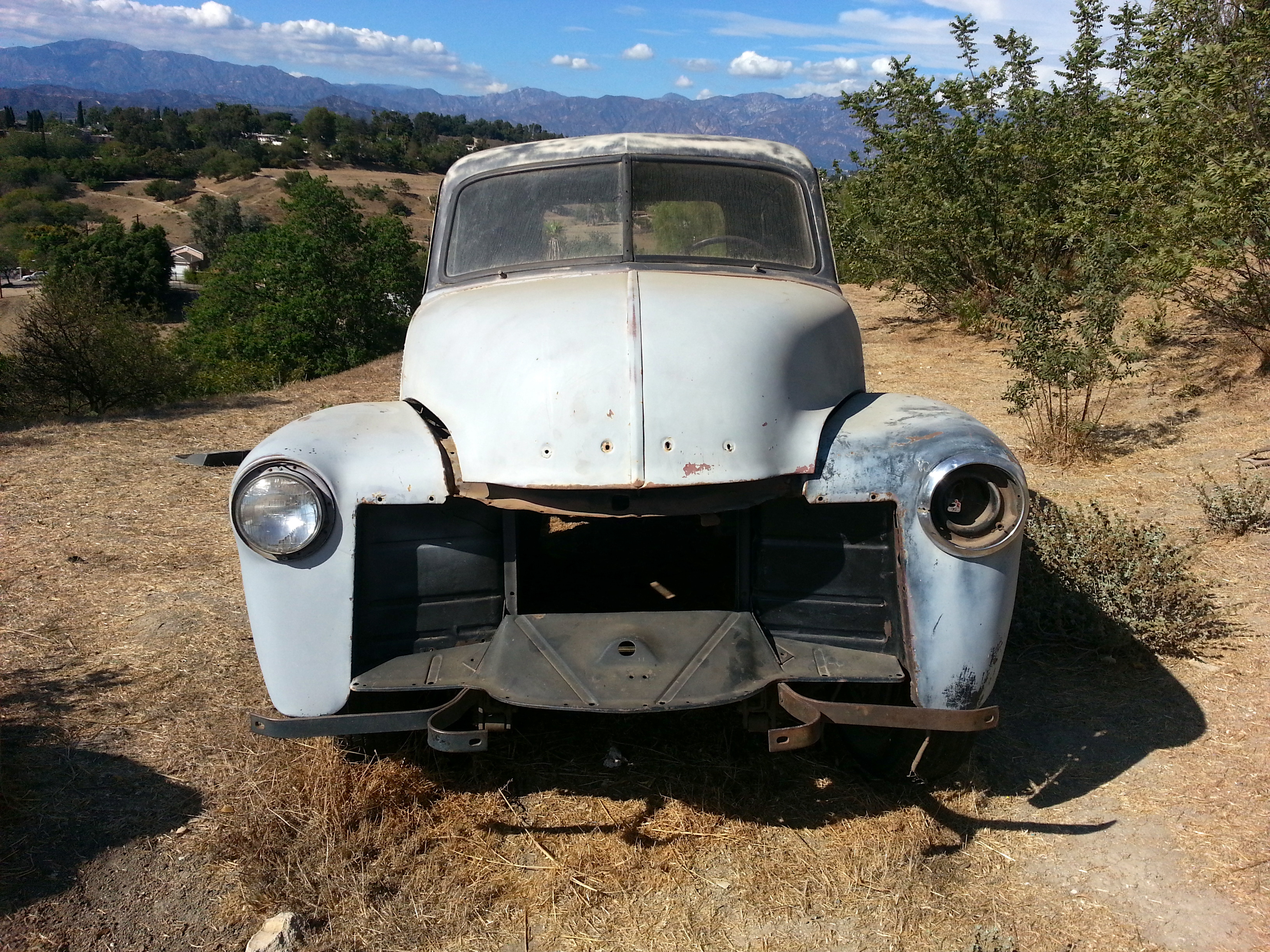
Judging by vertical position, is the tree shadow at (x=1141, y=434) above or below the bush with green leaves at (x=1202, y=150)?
below

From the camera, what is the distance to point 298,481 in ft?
9.21

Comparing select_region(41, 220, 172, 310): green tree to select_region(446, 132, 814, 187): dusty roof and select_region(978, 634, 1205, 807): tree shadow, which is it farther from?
select_region(978, 634, 1205, 807): tree shadow

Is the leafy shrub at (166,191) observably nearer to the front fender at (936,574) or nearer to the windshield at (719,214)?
the windshield at (719,214)

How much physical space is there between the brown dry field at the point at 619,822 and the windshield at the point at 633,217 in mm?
1880

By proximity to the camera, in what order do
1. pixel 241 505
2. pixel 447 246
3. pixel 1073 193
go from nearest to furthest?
pixel 241 505 → pixel 447 246 → pixel 1073 193

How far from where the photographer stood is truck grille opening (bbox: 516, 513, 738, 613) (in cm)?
332

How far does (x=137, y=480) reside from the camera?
24.3 ft

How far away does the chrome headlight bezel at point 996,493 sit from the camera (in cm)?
278

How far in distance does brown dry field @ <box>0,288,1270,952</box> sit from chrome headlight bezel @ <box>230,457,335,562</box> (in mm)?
865

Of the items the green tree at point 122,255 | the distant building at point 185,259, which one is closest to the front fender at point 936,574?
the green tree at point 122,255

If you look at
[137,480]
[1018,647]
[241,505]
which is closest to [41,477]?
[137,480]

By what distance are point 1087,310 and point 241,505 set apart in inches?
262

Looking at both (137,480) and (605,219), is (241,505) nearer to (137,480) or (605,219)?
(605,219)

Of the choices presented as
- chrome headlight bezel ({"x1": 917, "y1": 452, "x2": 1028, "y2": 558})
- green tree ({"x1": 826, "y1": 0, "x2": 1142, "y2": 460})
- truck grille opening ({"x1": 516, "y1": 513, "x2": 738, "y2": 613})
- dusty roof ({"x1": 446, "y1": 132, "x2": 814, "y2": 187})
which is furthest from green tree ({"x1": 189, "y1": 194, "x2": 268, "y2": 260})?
chrome headlight bezel ({"x1": 917, "y1": 452, "x2": 1028, "y2": 558})
